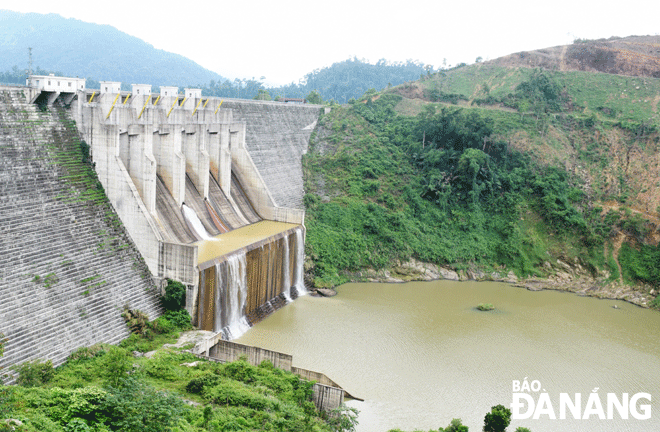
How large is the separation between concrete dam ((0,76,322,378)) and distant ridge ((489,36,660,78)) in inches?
1443

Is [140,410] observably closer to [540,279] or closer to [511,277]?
[511,277]

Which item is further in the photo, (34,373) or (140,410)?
(34,373)

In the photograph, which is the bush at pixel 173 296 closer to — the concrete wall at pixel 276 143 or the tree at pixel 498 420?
the tree at pixel 498 420

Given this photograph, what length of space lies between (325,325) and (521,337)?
7042 millimetres

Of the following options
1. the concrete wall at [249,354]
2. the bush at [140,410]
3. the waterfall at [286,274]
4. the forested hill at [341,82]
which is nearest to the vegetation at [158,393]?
the bush at [140,410]

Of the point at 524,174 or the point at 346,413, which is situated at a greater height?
the point at 524,174

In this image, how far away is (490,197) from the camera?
101 ft

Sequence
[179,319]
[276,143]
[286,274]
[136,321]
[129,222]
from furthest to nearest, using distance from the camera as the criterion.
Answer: [276,143] < [286,274] < [129,222] < [179,319] < [136,321]

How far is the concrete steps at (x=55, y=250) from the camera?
13.4 meters

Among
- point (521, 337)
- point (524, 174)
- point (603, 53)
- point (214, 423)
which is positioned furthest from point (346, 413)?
point (603, 53)

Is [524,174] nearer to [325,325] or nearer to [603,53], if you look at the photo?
[325,325]

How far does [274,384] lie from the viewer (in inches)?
538

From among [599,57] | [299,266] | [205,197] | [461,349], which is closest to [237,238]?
[205,197]

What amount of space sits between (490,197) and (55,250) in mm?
22601
